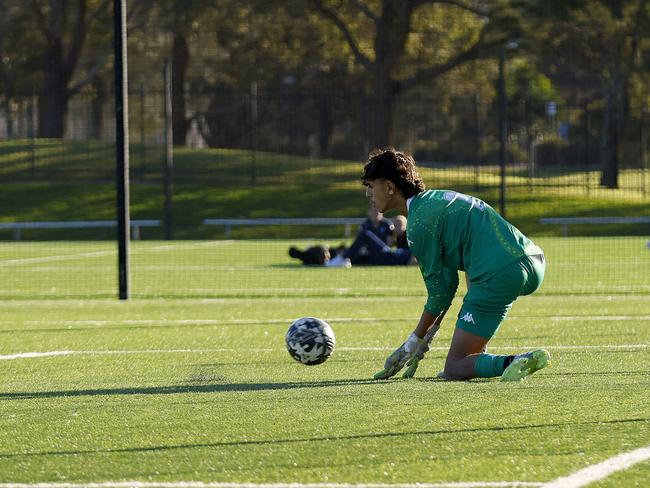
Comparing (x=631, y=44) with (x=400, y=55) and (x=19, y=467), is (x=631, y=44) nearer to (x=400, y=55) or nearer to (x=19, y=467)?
(x=400, y=55)

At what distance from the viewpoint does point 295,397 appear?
8.11 metres

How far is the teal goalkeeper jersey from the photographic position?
861 cm

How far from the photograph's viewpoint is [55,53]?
4662 centimetres

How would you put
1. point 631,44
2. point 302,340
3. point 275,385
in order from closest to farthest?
point 275,385 < point 302,340 < point 631,44

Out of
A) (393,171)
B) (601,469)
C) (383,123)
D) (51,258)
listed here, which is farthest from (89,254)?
(601,469)

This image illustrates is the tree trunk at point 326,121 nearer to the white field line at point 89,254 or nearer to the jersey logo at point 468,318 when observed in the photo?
the white field line at point 89,254

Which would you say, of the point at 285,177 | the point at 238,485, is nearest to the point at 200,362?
Answer: the point at 238,485

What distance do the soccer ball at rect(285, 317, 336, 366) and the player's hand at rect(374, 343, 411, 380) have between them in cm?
99

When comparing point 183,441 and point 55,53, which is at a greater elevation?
point 55,53

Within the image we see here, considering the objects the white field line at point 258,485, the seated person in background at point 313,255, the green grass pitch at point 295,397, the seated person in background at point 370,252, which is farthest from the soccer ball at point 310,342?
the seated person in background at point 313,255

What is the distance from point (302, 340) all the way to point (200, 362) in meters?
1.04

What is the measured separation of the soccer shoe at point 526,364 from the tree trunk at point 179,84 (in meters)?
40.5

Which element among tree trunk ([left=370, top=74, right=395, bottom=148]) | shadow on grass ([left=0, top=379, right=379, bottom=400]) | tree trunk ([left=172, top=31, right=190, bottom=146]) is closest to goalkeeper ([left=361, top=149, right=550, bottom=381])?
shadow on grass ([left=0, top=379, right=379, bottom=400])

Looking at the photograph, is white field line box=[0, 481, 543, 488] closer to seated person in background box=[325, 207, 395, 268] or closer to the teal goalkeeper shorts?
the teal goalkeeper shorts
